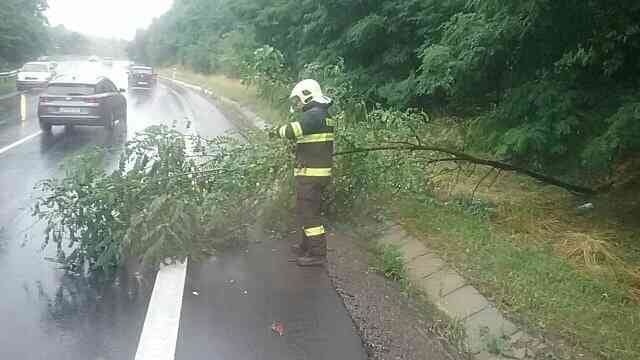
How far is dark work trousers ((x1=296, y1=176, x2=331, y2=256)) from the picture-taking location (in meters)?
6.54

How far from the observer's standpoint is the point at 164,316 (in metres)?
5.26

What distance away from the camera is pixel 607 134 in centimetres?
653

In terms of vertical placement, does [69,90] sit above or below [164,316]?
above

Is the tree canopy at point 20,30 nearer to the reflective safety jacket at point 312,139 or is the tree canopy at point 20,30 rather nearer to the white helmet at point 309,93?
the white helmet at point 309,93

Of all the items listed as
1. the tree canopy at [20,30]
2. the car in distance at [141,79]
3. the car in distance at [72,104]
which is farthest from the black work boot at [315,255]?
the tree canopy at [20,30]

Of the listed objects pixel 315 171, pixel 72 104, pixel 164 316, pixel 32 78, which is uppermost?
pixel 315 171

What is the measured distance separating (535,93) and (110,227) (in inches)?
191

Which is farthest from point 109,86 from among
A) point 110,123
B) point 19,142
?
point 19,142

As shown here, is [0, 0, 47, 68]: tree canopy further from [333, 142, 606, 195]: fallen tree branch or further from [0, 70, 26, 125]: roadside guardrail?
[333, 142, 606, 195]: fallen tree branch

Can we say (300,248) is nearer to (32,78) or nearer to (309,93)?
(309,93)

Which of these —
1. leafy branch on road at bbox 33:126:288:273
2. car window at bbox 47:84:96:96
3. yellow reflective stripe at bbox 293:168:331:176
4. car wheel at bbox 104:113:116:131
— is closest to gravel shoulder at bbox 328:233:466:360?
yellow reflective stripe at bbox 293:168:331:176

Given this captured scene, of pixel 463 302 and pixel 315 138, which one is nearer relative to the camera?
pixel 463 302

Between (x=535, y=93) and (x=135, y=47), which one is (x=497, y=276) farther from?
(x=135, y=47)

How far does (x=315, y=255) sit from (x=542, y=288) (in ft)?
6.86
